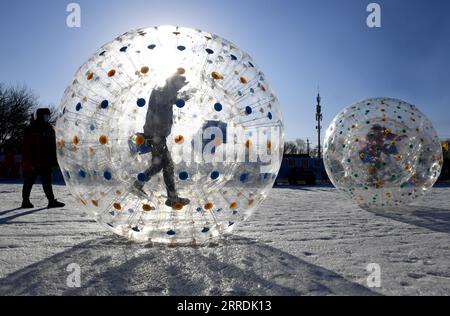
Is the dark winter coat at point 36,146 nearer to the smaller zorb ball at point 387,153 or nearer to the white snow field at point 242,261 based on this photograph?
the white snow field at point 242,261

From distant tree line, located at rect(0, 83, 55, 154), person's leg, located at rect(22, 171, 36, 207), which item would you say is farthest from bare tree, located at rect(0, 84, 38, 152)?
person's leg, located at rect(22, 171, 36, 207)

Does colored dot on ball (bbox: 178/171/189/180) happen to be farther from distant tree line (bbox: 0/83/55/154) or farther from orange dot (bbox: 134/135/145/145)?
distant tree line (bbox: 0/83/55/154)

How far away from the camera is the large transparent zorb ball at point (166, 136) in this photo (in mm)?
2914

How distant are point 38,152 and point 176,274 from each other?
500cm

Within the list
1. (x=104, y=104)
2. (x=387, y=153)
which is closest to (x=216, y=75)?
(x=104, y=104)

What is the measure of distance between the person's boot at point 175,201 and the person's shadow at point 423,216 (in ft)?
10.8

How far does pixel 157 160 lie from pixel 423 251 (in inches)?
102

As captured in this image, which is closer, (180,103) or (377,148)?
(180,103)

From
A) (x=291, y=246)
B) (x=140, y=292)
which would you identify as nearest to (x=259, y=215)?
(x=291, y=246)

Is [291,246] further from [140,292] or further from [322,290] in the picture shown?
[140,292]

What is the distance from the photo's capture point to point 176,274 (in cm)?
253

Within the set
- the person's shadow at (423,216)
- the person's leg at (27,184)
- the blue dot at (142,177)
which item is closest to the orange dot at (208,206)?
the blue dot at (142,177)

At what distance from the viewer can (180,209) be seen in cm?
297

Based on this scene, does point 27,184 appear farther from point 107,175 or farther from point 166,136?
point 166,136
